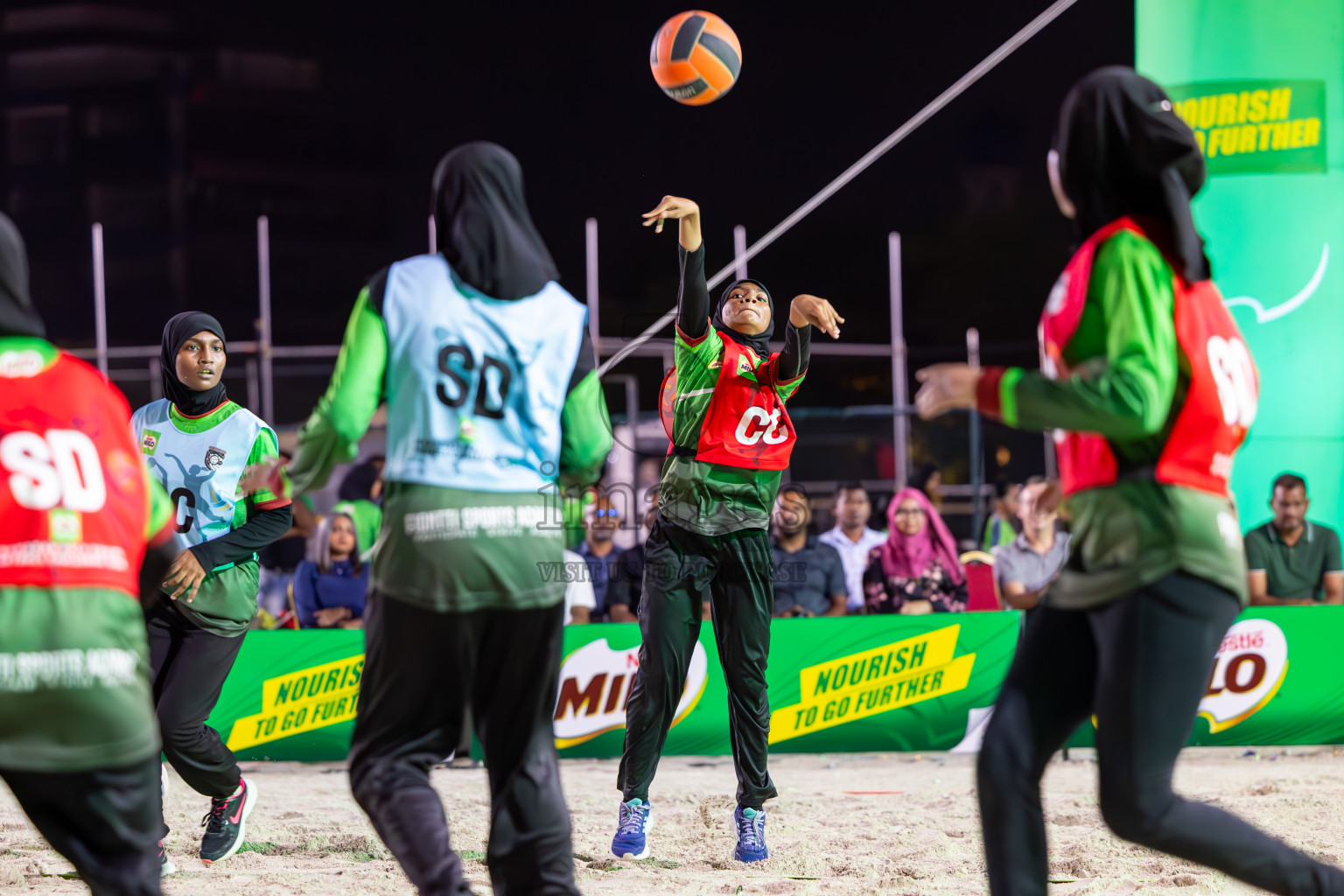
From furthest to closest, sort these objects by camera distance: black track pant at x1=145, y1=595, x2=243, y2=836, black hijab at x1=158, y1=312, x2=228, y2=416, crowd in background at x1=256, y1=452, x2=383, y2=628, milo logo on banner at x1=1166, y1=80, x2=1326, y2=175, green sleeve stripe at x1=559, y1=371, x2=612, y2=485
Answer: milo logo on banner at x1=1166, y1=80, x2=1326, y2=175, crowd in background at x1=256, y1=452, x2=383, y2=628, black hijab at x1=158, y1=312, x2=228, y2=416, black track pant at x1=145, y1=595, x2=243, y2=836, green sleeve stripe at x1=559, y1=371, x2=612, y2=485

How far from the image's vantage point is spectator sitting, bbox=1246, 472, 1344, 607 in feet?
29.0

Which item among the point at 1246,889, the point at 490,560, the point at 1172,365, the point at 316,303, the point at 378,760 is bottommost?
the point at 1246,889

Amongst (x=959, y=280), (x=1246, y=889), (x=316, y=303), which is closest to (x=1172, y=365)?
(x=1246, y=889)

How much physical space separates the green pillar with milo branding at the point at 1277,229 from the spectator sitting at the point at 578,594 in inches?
184

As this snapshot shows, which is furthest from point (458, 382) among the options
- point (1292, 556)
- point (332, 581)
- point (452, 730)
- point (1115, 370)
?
point (1292, 556)

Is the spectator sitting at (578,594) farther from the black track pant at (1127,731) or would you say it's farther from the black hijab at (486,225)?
the black track pant at (1127,731)

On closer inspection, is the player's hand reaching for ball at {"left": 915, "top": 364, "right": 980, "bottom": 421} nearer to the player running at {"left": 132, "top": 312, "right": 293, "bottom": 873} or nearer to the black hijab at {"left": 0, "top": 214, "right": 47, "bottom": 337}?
the black hijab at {"left": 0, "top": 214, "right": 47, "bottom": 337}

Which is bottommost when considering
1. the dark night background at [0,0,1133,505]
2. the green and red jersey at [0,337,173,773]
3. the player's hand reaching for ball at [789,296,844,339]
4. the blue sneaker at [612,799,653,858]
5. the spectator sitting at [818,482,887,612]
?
the blue sneaker at [612,799,653,858]

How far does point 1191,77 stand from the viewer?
31.1ft

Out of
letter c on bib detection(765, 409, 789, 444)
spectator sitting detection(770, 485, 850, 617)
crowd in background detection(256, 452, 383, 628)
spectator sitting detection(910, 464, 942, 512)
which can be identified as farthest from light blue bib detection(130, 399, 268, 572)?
spectator sitting detection(910, 464, 942, 512)

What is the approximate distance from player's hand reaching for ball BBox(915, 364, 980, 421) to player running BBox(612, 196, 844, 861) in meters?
2.29

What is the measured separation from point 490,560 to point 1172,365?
155 cm

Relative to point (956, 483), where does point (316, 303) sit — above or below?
above

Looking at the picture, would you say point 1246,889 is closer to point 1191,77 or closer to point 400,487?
point 400,487
